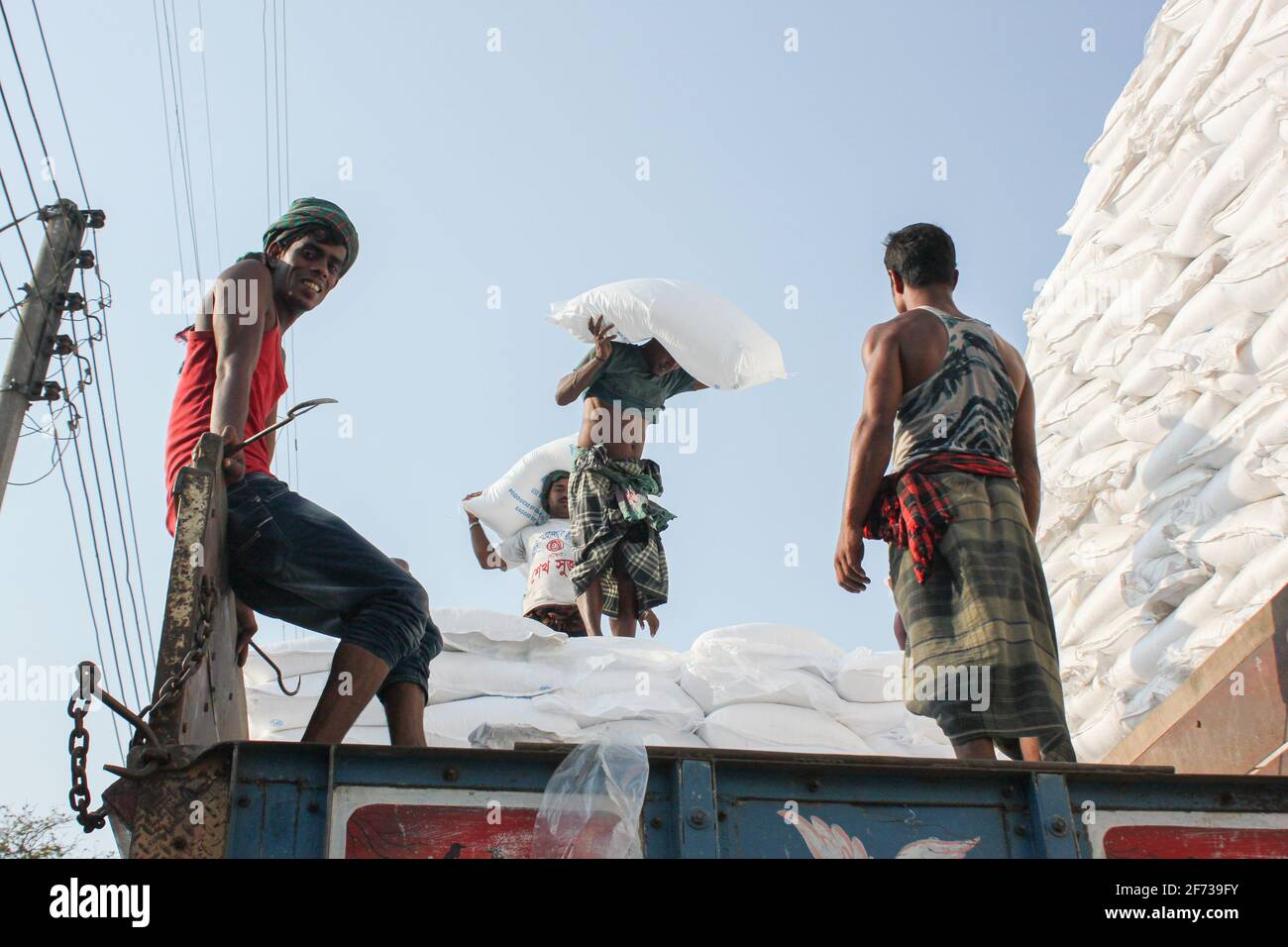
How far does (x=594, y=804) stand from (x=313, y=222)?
1.69 meters

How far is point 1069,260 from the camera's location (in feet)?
21.4

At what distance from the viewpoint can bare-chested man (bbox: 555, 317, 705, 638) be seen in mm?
5664

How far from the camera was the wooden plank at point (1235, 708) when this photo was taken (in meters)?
3.03

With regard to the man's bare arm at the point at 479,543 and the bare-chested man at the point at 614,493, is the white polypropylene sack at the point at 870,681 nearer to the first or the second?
the bare-chested man at the point at 614,493

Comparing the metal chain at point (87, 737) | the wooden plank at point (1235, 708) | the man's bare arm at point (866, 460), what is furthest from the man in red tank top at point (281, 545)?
the wooden plank at point (1235, 708)

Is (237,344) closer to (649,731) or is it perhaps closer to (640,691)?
(649,731)

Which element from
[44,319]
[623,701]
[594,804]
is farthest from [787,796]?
[44,319]

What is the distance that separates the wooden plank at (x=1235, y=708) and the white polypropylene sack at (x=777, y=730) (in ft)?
4.14

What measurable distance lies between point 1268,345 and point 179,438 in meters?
3.32

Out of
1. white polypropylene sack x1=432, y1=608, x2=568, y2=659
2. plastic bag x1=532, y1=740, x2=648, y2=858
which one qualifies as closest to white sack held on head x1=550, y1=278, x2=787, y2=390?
white polypropylene sack x1=432, y1=608, x2=568, y2=659

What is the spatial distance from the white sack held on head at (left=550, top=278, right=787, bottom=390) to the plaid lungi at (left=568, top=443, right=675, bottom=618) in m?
0.46
